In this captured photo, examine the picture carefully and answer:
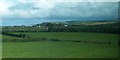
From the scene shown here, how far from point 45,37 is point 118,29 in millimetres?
9805

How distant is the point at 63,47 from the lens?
2584cm

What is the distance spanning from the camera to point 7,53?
23.5 meters

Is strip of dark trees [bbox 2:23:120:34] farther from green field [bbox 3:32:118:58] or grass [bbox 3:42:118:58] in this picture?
grass [bbox 3:42:118:58]

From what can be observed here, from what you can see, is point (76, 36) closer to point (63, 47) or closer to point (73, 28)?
point (73, 28)

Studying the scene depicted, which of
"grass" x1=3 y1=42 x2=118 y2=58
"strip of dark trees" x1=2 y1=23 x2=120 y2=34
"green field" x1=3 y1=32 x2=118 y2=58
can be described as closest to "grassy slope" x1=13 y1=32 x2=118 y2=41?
"green field" x1=3 y1=32 x2=118 y2=58

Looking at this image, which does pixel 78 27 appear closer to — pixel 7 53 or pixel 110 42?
pixel 110 42

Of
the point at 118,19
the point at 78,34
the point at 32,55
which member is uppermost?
the point at 118,19

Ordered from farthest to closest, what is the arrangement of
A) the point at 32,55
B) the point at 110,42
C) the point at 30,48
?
the point at 110,42
the point at 30,48
the point at 32,55

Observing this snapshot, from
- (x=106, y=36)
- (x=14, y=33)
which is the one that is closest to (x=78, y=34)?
(x=106, y=36)

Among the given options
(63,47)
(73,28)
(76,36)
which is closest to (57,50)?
(63,47)

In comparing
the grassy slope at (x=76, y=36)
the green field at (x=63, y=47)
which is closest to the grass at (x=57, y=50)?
the green field at (x=63, y=47)

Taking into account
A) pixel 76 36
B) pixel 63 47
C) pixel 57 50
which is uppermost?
pixel 76 36

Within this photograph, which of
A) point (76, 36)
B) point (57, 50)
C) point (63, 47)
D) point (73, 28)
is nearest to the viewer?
point (57, 50)

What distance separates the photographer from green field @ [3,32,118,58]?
75.2 ft
